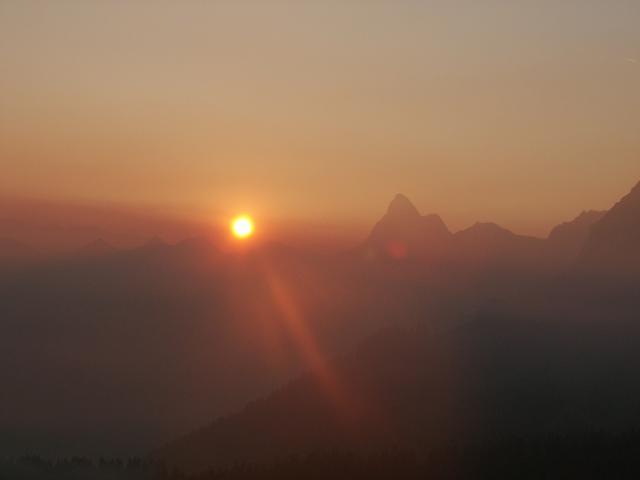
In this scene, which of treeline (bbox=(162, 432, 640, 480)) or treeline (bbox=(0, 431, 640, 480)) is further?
treeline (bbox=(0, 431, 640, 480))

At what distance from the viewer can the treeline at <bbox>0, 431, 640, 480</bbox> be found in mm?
157375

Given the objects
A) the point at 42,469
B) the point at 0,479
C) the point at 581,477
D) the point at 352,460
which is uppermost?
the point at 42,469

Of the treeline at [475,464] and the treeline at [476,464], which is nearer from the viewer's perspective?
the treeline at [476,464]

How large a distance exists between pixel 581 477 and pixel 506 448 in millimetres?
24606

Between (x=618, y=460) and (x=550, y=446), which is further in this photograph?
(x=550, y=446)

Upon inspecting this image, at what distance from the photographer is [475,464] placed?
6545 inches

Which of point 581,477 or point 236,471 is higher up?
point 236,471

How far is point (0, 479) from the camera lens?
165 meters


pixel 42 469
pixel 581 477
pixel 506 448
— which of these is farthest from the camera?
pixel 42 469

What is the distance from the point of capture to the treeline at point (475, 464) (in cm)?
15738

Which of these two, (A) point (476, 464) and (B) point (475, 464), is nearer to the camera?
(B) point (475, 464)

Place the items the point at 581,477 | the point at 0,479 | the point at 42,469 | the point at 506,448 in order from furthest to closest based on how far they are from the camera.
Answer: the point at 42,469
the point at 506,448
the point at 0,479
the point at 581,477

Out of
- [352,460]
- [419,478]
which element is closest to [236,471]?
[352,460]

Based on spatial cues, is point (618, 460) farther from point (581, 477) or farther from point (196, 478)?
point (196, 478)
